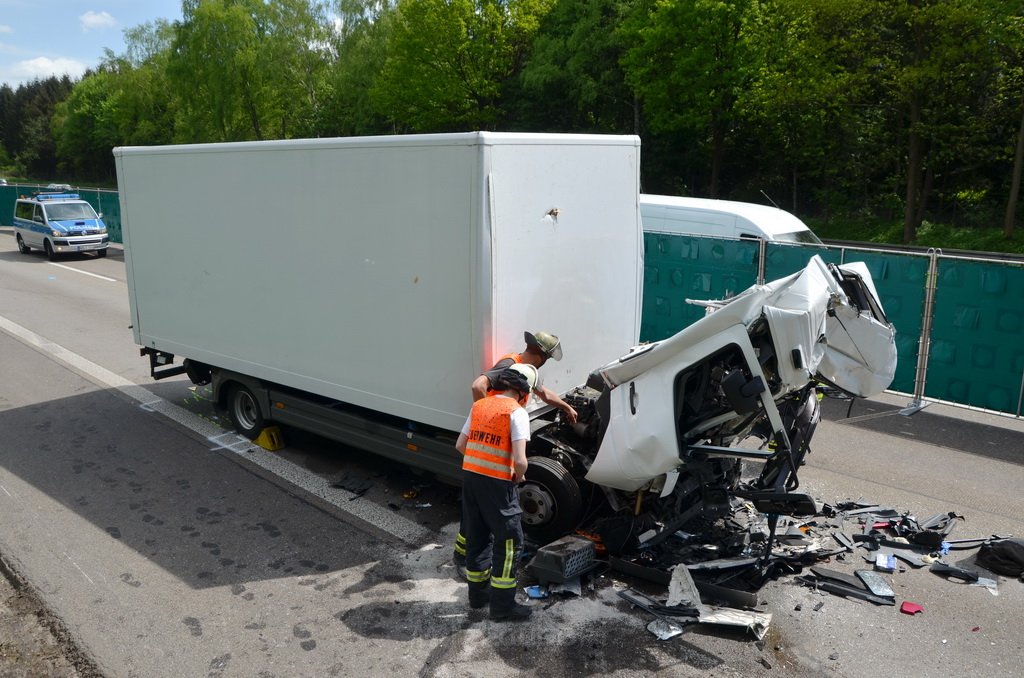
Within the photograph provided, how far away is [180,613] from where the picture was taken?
5.27 meters

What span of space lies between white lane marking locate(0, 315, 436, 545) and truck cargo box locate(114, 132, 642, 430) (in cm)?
91

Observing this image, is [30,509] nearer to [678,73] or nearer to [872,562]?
[872,562]

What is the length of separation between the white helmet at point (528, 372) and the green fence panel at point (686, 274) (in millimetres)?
6143

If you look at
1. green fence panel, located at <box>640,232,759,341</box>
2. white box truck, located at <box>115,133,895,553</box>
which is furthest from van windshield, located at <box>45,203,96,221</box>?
green fence panel, located at <box>640,232,759,341</box>

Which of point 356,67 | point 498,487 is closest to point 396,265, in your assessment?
point 498,487

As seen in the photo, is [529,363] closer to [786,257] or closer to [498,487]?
[498,487]

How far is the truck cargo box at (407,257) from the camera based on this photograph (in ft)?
A: 18.8

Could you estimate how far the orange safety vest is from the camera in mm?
5027

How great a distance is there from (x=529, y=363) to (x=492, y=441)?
33.2 inches

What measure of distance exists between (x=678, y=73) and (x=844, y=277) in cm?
2974

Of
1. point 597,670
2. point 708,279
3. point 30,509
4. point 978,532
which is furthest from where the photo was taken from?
point 708,279

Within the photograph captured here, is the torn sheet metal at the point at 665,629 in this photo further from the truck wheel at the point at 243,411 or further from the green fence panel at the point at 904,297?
the green fence panel at the point at 904,297

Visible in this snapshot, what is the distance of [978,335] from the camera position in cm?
942

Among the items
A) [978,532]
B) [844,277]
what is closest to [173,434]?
[844,277]
